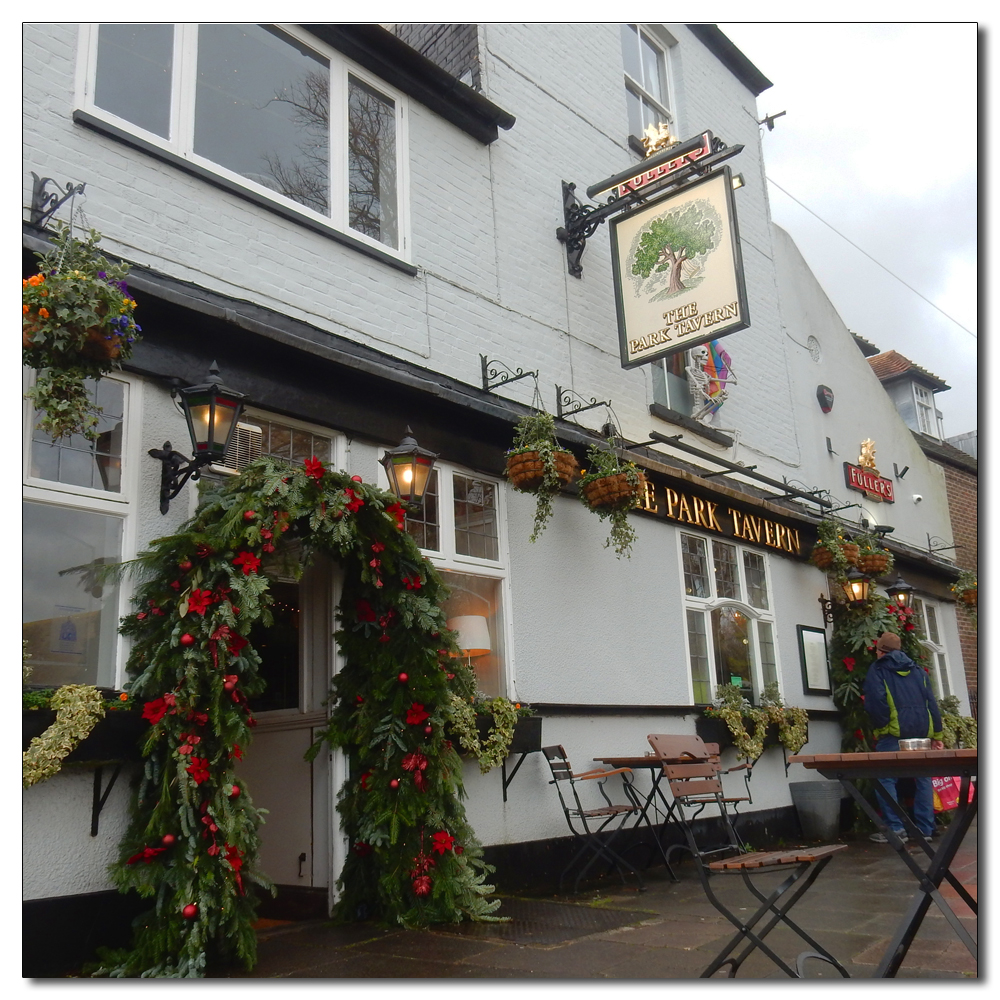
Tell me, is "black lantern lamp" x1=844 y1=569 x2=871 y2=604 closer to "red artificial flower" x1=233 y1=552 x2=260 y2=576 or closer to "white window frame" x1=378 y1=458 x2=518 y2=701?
"white window frame" x1=378 y1=458 x2=518 y2=701

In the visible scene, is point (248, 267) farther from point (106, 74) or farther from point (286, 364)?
point (106, 74)

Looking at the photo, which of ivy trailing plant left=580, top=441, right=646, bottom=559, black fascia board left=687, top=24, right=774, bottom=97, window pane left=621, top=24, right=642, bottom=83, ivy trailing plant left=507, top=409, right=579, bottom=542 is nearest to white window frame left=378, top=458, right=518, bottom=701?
ivy trailing plant left=507, top=409, right=579, bottom=542

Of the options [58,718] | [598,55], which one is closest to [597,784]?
[58,718]

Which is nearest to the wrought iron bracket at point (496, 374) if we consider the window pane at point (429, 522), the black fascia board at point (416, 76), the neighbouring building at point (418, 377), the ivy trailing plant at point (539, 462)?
the neighbouring building at point (418, 377)

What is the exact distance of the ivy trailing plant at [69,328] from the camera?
4.04m

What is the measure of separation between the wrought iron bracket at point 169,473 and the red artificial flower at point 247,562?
639 millimetres

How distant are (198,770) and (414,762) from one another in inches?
52.9

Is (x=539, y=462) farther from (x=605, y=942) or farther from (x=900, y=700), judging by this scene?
(x=900, y=700)

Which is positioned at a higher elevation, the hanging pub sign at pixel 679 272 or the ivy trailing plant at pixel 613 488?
the hanging pub sign at pixel 679 272

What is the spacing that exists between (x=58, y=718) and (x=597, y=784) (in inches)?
170

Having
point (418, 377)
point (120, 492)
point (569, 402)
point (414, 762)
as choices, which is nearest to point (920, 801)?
point (569, 402)

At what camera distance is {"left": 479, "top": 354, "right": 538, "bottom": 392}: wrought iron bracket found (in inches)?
290

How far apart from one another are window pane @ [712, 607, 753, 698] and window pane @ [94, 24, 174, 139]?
253 inches

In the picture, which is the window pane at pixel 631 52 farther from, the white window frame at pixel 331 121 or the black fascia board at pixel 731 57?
the white window frame at pixel 331 121
